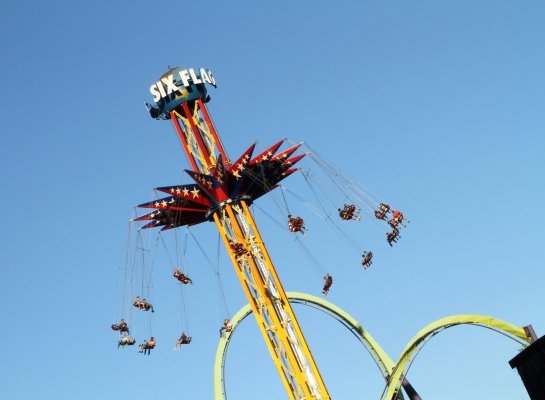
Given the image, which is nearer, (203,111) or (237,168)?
(237,168)

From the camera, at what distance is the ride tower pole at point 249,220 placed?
3834 cm

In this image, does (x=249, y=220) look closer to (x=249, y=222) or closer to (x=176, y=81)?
(x=249, y=222)

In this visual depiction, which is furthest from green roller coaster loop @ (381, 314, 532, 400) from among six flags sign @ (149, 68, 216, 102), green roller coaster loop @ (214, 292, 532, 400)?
six flags sign @ (149, 68, 216, 102)

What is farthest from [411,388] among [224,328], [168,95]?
[168,95]

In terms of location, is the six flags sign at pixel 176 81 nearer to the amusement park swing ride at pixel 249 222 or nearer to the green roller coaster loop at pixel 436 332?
the amusement park swing ride at pixel 249 222

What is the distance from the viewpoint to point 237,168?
40875 millimetres

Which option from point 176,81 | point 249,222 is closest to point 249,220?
point 249,222

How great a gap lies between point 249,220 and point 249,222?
101mm

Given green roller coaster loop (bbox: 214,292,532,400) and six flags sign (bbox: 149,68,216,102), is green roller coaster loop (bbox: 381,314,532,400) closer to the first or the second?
green roller coaster loop (bbox: 214,292,532,400)

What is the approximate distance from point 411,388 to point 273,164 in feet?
45.8

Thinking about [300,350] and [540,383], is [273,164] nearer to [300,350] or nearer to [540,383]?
[300,350]

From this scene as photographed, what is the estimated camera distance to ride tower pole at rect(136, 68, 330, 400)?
3834 cm

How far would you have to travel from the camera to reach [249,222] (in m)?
41.2

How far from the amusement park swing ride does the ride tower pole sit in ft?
0.15
